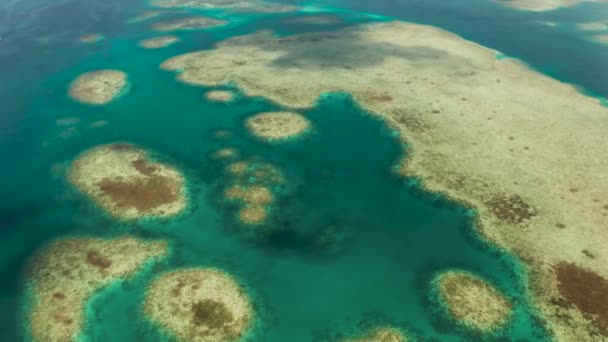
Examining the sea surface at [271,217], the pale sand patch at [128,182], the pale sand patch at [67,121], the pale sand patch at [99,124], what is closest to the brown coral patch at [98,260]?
the sea surface at [271,217]

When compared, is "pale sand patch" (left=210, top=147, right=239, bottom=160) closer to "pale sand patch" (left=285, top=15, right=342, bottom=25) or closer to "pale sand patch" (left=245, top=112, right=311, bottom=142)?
"pale sand patch" (left=245, top=112, right=311, bottom=142)

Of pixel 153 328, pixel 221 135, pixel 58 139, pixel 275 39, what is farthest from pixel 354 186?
pixel 275 39

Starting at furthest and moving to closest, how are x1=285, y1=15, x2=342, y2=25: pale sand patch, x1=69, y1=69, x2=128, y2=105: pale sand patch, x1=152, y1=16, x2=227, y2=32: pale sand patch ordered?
x1=285, y1=15, x2=342, y2=25: pale sand patch → x1=152, y1=16, x2=227, y2=32: pale sand patch → x1=69, y1=69, x2=128, y2=105: pale sand patch

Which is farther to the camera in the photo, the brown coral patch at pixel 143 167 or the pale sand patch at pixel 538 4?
the pale sand patch at pixel 538 4

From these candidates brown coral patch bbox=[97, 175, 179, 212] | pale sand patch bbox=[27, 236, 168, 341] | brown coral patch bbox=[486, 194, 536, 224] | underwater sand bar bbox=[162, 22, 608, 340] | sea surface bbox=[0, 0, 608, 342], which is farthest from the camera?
brown coral patch bbox=[97, 175, 179, 212]

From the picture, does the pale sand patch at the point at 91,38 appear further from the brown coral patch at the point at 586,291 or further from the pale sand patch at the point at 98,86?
the brown coral patch at the point at 586,291

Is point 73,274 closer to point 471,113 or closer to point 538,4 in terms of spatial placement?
point 471,113

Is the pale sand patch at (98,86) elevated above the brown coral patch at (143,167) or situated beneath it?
situated beneath

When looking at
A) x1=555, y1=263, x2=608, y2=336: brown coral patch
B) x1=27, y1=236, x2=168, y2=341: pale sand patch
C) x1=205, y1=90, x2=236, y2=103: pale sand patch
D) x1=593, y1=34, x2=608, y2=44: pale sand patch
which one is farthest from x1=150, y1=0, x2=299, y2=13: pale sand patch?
x1=555, y1=263, x2=608, y2=336: brown coral patch
